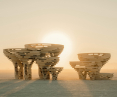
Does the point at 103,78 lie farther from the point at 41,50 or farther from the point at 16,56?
the point at 16,56

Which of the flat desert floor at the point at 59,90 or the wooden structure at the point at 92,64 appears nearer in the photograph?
the flat desert floor at the point at 59,90

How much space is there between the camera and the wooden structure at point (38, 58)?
38.7 m

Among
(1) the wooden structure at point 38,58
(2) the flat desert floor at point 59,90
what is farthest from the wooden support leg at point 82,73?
(2) the flat desert floor at point 59,90

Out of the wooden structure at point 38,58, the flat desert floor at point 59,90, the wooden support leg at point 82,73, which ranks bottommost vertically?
the flat desert floor at point 59,90

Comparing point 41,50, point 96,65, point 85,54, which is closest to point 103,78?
point 96,65

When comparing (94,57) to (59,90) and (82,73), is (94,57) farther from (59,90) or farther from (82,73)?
(59,90)

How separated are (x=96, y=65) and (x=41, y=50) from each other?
13.3m

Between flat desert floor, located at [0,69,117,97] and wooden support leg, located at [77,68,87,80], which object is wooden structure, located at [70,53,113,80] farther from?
flat desert floor, located at [0,69,117,97]

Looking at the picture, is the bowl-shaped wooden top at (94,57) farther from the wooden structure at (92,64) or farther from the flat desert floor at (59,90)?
the flat desert floor at (59,90)

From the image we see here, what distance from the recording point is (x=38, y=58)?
39312 mm

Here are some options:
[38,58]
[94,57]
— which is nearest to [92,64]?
[94,57]

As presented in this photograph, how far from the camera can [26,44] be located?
145 feet

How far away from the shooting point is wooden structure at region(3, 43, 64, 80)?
127 feet

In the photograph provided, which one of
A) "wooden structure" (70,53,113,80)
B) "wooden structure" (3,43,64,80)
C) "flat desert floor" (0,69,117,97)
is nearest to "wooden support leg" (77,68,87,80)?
"wooden structure" (70,53,113,80)
